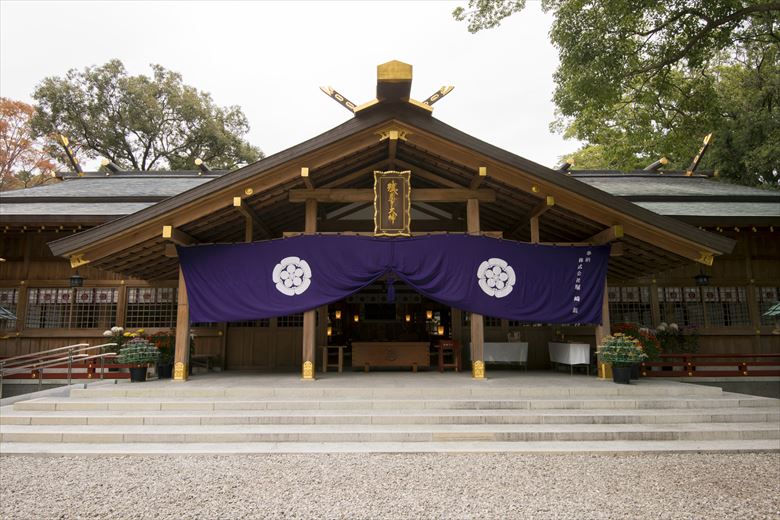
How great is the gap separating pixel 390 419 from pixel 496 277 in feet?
12.8

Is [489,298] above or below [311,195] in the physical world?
below

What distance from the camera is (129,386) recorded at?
8914 millimetres

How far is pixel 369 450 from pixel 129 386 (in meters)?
5.27

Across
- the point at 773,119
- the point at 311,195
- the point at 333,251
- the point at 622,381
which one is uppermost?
the point at 773,119

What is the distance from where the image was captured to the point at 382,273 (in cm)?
973

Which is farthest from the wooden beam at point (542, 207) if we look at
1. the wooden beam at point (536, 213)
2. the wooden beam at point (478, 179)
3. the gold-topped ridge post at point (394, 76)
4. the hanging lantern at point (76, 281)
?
the hanging lantern at point (76, 281)

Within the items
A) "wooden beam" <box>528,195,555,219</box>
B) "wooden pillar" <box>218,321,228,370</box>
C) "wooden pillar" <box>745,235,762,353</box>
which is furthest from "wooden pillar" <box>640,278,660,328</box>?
"wooden pillar" <box>218,321,228,370</box>

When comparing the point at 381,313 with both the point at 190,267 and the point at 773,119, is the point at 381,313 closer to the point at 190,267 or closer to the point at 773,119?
the point at 190,267

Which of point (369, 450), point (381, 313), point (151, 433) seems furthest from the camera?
point (381, 313)

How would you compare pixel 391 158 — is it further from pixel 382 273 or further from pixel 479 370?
pixel 479 370

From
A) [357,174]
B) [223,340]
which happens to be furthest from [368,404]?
[223,340]

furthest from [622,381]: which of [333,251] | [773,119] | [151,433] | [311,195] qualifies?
[773,119]

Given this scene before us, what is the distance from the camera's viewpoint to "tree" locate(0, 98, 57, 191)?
A: 25.6 metres

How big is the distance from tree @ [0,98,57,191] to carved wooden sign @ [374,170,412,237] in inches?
979
